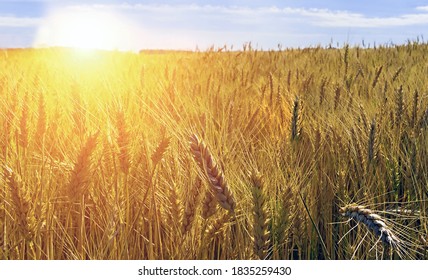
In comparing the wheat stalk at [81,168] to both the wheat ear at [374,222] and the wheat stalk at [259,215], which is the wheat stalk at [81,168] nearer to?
the wheat stalk at [259,215]

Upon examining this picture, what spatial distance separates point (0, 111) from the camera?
1796 mm

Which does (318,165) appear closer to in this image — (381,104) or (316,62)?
(381,104)

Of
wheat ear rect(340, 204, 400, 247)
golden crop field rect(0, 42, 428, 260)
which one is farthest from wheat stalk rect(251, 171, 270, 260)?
wheat ear rect(340, 204, 400, 247)

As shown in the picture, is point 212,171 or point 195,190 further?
point 195,190

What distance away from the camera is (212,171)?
91 cm

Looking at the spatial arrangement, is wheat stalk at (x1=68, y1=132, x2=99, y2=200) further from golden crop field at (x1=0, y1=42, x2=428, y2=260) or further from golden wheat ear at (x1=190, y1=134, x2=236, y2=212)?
golden wheat ear at (x1=190, y1=134, x2=236, y2=212)

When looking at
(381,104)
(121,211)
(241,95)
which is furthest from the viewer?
(241,95)

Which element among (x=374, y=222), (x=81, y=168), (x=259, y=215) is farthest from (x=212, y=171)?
(x=374, y=222)

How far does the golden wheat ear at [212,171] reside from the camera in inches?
35.7

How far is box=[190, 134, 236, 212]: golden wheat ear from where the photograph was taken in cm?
91

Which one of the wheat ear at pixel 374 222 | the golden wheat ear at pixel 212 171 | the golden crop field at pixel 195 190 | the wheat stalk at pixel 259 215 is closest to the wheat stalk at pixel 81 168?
the golden crop field at pixel 195 190

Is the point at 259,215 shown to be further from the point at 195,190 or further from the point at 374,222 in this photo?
the point at 374,222
